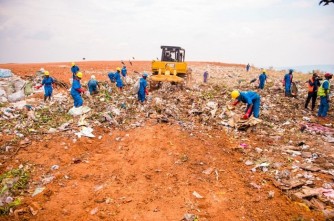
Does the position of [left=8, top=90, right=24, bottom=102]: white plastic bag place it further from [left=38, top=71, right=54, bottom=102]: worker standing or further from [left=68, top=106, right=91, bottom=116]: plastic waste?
[left=68, top=106, right=91, bottom=116]: plastic waste

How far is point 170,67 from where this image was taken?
12156 mm

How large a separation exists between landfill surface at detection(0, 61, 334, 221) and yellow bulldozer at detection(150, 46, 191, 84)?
187 cm

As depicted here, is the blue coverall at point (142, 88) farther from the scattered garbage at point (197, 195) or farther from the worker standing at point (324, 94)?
the worker standing at point (324, 94)

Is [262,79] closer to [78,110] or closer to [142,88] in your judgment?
[142,88]

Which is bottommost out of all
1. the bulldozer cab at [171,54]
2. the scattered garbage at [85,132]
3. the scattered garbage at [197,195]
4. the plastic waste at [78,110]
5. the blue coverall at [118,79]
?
the scattered garbage at [197,195]

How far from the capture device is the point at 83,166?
5895mm

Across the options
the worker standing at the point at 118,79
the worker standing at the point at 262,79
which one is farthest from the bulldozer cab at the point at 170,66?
the worker standing at the point at 262,79

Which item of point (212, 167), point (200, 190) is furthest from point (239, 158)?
point (200, 190)

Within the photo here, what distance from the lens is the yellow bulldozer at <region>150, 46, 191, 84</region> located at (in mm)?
11422

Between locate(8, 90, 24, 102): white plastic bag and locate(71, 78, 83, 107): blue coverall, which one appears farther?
locate(8, 90, 24, 102): white plastic bag

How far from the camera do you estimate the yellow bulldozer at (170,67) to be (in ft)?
37.5

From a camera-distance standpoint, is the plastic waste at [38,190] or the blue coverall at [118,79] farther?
the blue coverall at [118,79]

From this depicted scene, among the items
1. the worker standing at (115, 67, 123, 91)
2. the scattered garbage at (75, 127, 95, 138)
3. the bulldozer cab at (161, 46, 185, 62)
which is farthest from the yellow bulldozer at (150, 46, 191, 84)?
the scattered garbage at (75, 127, 95, 138)

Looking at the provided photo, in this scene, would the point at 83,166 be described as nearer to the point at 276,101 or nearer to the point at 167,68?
the point at 167,68
